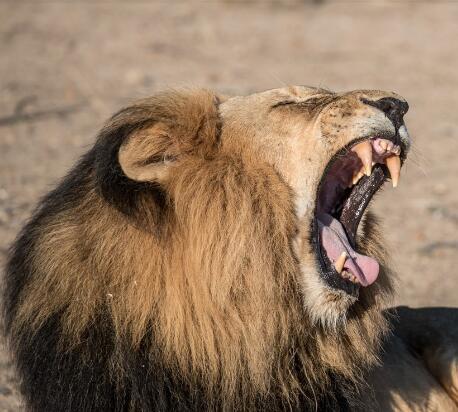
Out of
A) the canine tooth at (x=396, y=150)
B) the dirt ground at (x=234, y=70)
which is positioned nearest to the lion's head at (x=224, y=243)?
the canine tooth at (x=396, y=150)

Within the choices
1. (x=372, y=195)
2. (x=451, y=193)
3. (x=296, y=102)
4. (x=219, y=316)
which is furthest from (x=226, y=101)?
(x=451, y=193)

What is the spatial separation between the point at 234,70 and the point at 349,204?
722 centimetres

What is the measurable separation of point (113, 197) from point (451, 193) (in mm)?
4627

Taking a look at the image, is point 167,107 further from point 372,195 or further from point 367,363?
point 367,363

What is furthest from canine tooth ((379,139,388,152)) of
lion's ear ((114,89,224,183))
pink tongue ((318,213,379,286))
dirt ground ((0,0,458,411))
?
dirt ground ((0,0,458,411))

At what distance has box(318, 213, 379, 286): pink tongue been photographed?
3238mm

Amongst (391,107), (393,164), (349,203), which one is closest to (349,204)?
(349,203)

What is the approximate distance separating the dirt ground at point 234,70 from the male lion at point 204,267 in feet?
4.29

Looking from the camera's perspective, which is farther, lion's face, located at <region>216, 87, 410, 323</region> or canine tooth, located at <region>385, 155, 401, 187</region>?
canine tooth, located at <region>385, 155, 401, 187</region>

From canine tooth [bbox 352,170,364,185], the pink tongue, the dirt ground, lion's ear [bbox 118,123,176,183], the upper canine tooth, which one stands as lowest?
the dirt ground

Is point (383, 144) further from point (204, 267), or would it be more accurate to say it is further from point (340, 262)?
point (204, 267)

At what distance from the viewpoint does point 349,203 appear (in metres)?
3.45

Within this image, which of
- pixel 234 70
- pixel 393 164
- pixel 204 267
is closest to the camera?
pixel 204 267

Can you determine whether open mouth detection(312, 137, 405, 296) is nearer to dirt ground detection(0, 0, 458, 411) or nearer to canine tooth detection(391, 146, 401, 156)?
canine tooth detection(391, 146, 401, 156)
